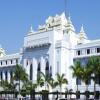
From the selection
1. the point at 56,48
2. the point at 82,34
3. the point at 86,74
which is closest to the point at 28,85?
the point at 56,48

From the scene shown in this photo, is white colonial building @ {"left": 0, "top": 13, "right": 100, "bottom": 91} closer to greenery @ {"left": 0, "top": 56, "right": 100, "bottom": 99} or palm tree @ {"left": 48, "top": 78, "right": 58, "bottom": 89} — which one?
greenery @ {"left": 0, "top": 56, "right": 100, "bottom": 99}

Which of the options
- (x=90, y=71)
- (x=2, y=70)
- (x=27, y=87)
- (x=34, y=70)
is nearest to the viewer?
(x=90, y=71)

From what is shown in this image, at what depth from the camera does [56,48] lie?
98.1 m

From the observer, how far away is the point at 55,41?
98562 mm

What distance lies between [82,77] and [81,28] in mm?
34021

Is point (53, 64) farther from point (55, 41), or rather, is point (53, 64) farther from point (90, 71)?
point (90, 71)

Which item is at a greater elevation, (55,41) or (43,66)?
(55,41)

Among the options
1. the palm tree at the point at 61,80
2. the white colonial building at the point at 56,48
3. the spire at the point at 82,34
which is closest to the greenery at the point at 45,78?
the palm tree at the point at 61,80

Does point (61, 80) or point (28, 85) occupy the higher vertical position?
point (61, 80)

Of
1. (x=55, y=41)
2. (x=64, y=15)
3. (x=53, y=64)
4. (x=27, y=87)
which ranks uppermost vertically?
(x=64, y=15)

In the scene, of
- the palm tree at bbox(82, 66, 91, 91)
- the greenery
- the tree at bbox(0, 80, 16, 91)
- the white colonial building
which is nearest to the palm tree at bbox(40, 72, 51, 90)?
the greenery

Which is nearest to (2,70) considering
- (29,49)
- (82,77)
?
(29,49)

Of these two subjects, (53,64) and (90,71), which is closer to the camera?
(90,71)

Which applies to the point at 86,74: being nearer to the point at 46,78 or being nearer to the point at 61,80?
the point at 61,80
